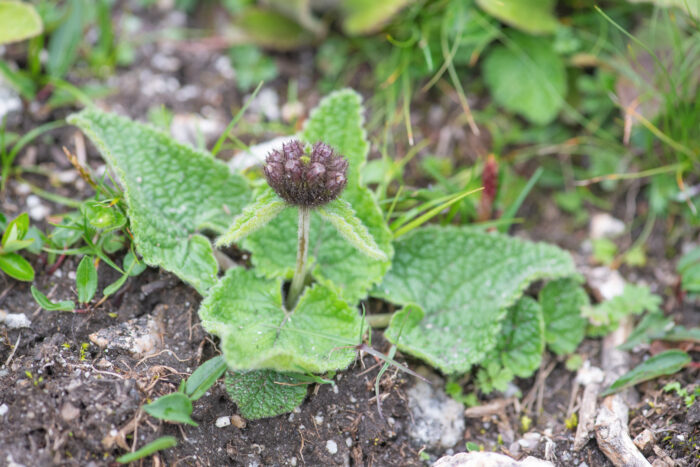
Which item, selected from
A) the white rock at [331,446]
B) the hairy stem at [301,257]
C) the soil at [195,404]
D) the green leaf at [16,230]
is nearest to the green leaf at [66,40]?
the soil at [195,404]

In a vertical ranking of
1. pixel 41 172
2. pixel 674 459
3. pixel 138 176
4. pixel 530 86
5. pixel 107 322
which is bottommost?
pixel 674 459

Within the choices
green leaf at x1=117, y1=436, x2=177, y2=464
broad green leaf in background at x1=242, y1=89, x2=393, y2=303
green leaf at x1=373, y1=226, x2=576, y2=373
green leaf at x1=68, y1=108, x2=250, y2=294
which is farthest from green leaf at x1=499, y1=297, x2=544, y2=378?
green leaf at x1=117, y1=436, x2=177, y2=464

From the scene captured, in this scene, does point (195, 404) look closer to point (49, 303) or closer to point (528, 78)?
point (49, 303)

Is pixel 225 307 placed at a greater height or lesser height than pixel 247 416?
greater

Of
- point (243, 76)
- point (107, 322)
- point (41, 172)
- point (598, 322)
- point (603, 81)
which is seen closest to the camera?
point (107, 322)

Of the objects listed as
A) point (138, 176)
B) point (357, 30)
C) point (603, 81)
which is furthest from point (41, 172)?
point (603, 81)

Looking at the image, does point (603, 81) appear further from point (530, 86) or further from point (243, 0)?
point (243, 0)

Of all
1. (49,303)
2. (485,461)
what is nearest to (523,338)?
(485,461)
